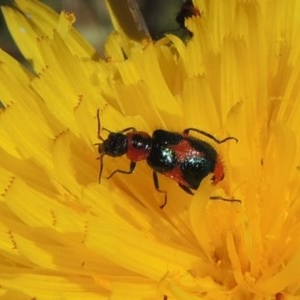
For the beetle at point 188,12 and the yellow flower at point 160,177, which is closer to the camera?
the yellow flower at point 160,177

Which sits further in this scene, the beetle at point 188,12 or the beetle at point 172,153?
the beetle at point 188,12

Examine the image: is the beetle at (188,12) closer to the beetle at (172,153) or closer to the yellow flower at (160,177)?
the yellow flower at (160,177)

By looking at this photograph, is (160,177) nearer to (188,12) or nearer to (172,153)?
(172,153)

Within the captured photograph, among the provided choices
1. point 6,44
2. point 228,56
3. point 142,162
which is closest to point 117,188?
point 142,162

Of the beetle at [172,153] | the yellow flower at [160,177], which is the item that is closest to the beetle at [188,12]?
the yellow flower at [160,177]

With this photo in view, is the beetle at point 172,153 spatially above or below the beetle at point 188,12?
below

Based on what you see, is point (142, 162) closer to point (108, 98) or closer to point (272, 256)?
point (108, 98)

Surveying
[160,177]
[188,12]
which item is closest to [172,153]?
[160,177]
